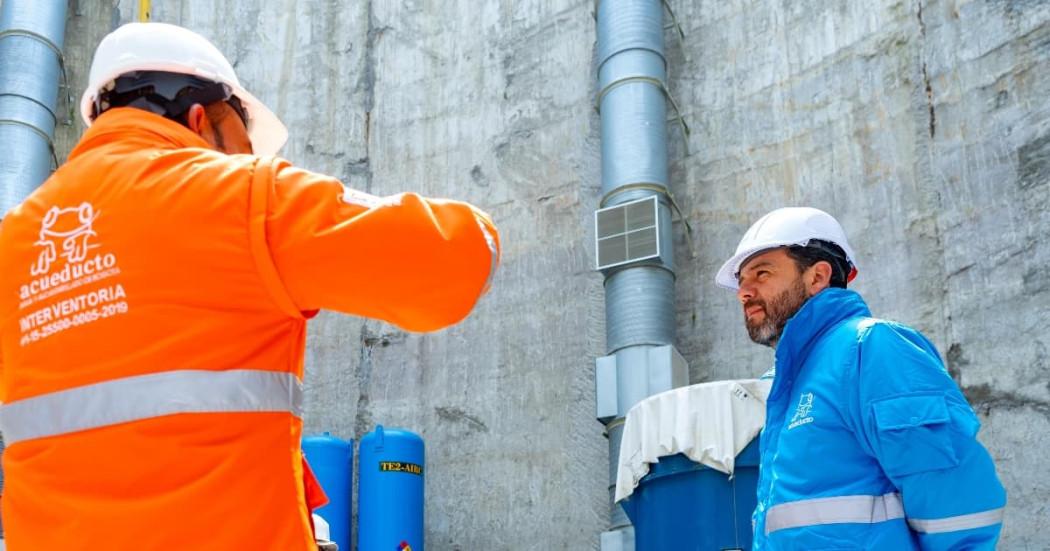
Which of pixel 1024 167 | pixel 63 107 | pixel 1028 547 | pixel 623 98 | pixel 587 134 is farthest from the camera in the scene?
pixel 63 107

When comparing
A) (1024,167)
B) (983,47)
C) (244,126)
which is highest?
(983,47)

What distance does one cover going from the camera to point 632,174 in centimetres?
765

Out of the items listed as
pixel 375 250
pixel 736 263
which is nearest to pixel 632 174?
pixel 736 263

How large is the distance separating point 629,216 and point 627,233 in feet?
0.37

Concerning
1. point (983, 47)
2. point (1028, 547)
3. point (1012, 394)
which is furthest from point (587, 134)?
point (1028, 547)

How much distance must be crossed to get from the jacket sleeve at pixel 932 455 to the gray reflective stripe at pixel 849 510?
0.16 feet

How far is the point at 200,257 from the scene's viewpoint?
183 centimetres

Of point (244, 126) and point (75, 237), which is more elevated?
point (244, 126)

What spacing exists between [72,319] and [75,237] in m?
0.15

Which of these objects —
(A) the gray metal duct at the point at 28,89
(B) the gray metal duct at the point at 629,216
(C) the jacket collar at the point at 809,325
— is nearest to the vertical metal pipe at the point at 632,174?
(B) the gray metal duct at the point at 629,216

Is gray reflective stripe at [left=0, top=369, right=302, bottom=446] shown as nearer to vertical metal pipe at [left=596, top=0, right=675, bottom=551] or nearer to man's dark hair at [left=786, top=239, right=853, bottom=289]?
man's dark hair at [left=786, top=239, right=853, bottom=289]

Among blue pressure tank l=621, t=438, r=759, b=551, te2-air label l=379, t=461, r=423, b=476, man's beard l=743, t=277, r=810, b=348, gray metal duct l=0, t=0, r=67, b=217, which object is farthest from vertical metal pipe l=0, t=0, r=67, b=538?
man's beard l=743, t=277, r=810, b=348

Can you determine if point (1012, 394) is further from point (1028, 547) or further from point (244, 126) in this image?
point (244, 126)

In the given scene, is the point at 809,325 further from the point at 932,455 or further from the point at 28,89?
the point at 28,89
